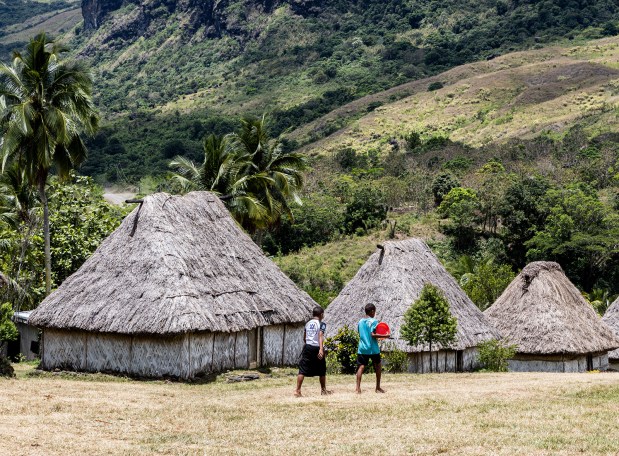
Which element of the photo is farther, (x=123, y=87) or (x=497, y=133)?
(x=123, y=87)

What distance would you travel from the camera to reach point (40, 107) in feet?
92.9

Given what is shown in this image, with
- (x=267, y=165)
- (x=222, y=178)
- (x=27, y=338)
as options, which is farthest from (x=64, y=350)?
(x=267, y=165)

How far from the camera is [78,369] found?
22.0 metres

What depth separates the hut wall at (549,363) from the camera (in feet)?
98.0

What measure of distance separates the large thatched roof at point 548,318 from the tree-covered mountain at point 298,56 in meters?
96.6

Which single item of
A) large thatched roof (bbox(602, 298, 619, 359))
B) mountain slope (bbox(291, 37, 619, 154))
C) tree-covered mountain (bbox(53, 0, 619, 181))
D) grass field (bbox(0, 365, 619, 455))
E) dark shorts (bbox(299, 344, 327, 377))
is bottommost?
grass field (bbox(0, 365, 619, 455))

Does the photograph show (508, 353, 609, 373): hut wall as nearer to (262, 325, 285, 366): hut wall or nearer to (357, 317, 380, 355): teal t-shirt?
(262, 325, 285, 366): hut wall

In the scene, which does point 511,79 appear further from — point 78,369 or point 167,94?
point 78,369

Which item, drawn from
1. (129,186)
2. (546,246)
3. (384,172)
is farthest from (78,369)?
(129,186)

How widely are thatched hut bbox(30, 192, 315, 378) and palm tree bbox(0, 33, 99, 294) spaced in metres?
6.42

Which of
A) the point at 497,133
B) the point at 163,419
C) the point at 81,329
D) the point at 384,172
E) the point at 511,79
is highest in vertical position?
the point at 511,79

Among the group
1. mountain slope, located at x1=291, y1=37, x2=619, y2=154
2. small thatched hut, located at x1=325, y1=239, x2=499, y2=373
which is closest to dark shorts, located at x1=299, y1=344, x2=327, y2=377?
small thatched hut, located at x1=325, y1=239, x2=499, y2=373

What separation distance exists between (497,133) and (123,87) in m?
103

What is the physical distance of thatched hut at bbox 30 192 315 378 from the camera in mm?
20781
